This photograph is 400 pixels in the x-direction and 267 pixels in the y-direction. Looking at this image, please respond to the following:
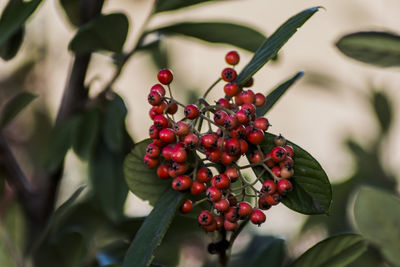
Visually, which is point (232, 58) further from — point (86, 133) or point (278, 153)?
point (86, 133)

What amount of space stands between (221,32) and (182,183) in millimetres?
327

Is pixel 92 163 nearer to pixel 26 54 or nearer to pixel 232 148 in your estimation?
pixel 232 148

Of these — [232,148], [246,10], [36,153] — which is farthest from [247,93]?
[246,10]

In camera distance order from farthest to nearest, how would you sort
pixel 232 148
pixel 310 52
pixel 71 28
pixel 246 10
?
pixel 246 10, pixel 310 52, pixel 71 28, pixel 232 148

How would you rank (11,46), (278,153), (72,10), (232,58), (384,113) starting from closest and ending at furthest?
(278,153) → (232,58) → (11,46) → (72,10) → (384,113)

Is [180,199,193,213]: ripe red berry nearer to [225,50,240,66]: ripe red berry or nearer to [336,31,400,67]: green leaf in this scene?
[225,50,240,66]: ripe red berry

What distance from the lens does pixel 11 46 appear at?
0.74 metres

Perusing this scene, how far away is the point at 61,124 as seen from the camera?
792 millimetres

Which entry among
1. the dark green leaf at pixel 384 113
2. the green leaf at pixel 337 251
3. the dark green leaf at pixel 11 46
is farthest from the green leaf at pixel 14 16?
the dark green leaf at pixel 384 113

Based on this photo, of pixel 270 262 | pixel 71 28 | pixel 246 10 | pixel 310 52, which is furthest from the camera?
pixel 246 10

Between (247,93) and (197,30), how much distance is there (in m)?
0.28

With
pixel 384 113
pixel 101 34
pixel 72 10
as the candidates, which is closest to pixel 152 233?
pixel 101 34

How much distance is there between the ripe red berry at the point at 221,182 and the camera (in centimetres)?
53

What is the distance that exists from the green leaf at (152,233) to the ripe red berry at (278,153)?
0.10 meters
